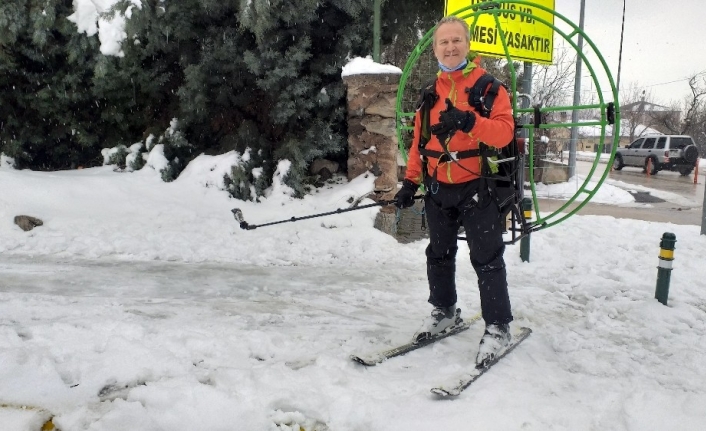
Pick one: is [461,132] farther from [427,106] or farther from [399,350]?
[399,350]

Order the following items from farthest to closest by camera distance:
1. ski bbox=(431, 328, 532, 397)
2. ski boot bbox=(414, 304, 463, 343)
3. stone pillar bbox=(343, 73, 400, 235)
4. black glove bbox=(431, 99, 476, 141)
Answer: stone pillar bbox=(343, 73, 400, 235) < ski boot bbox=(414, 304, 463, 343) < black glove bbox=(431, 99, 476, 141) < ski bbox=(431, 328, 532, 397)

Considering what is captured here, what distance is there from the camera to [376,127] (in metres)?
7.71

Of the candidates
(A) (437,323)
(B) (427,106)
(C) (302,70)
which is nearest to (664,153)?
(C) (302,70)

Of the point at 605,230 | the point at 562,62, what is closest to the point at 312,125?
the point at 605,230

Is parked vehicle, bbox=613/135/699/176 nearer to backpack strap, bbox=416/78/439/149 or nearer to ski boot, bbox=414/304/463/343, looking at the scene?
ski boot, bbox=414/304/463/343

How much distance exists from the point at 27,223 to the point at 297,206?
356 cm

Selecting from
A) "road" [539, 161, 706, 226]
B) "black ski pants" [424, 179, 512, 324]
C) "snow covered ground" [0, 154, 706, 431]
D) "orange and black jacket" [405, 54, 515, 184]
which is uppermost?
"orange and black jacket" [405, 54, 515, 184]

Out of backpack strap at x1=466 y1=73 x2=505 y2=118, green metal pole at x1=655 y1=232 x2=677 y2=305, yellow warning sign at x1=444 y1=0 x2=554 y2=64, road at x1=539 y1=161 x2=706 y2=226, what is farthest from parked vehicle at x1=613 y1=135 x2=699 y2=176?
backpack strap at x1=466 y1=73 x2=505 y2=118

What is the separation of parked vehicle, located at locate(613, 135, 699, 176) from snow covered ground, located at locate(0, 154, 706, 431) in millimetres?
17472

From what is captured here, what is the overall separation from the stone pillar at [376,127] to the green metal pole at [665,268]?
3.53m

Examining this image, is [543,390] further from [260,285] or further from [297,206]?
[297,206]

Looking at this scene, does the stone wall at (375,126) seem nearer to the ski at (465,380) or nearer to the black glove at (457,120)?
the ski at (465,380)

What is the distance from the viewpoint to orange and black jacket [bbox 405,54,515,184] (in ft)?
9.75

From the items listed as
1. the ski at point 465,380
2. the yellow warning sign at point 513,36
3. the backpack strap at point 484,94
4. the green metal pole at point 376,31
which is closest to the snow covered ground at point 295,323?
the ski at point 465,380
